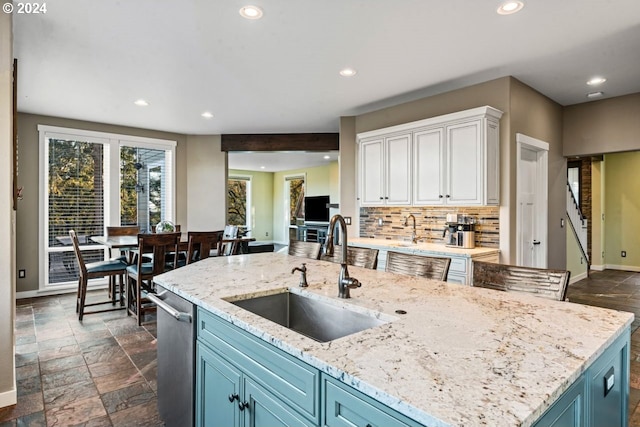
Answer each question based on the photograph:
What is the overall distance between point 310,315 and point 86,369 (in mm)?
2282

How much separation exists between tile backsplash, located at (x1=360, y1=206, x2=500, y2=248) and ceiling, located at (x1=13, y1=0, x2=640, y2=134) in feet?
4.61

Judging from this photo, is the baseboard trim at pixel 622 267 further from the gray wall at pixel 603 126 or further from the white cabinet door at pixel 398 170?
the white cabinet door at pixel 398 170

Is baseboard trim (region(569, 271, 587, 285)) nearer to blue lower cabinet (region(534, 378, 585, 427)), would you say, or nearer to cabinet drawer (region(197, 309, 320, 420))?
blue lower cabinet (region(534, 378, 585, 427))

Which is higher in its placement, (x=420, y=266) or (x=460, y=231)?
(x=460, y=231)

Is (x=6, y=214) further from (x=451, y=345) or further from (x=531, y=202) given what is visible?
(x=531, y=202)

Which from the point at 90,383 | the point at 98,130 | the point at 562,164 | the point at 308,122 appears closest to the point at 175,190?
the point at 98,130

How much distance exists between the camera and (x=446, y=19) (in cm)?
261

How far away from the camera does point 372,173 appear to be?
4.77m

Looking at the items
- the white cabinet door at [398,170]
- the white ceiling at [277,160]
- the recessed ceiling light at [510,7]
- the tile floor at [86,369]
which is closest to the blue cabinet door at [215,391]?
the tile floor at [86,369]

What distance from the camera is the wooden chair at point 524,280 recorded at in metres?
1.67

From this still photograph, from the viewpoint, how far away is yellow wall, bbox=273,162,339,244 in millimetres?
10375

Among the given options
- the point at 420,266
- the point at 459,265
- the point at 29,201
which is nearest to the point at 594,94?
the point at 459,265

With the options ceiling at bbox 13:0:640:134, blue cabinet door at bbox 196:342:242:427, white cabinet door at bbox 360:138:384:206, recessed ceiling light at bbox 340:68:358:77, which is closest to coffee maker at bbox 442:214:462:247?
white cabinet door at bbox 360:138:384:206

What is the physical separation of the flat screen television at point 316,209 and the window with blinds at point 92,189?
4.68 metres
